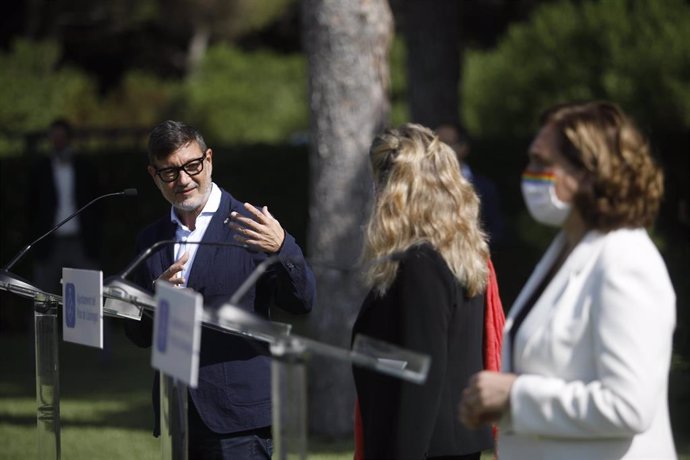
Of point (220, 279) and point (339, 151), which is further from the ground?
point (339, 151)

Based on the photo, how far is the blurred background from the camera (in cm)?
821

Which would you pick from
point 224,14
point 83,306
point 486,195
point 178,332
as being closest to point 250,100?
point 224,14

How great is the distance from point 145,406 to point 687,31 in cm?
1298

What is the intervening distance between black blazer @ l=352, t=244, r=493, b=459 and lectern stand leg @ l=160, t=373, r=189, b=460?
558mm

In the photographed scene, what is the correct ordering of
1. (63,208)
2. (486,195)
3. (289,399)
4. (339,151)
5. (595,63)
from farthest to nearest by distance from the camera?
(595,63) < (63,208) < (486,195) < (339,151) < (289,399)

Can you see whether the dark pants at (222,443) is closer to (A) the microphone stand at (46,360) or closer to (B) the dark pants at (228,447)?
(B) the dark pants at (228,447)

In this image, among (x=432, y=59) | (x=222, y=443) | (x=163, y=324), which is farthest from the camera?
(x=432, y=59)

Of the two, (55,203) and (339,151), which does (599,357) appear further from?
(55,203)

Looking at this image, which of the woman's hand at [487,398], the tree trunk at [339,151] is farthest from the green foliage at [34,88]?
the woman's hand at [487,398]

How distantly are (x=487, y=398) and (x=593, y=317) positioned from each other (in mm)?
317

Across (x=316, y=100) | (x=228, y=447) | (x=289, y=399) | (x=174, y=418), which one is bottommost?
(x=228, y=447)

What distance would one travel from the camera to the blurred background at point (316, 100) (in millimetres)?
8211

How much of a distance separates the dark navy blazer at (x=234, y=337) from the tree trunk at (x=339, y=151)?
12.2ft

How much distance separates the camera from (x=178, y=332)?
3.20 m
